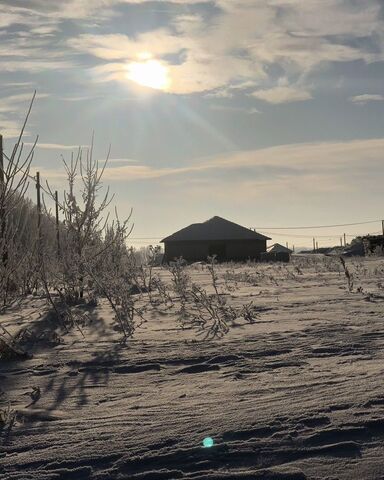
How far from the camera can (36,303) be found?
29.9 ft

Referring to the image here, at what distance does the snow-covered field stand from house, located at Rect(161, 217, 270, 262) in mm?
40689

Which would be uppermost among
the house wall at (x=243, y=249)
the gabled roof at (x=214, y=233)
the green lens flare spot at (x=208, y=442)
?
the gabled roof at (x=214, y=233)

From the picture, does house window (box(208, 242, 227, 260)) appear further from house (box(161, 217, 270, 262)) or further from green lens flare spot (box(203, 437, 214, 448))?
green lens flare spot (box(203, 437, 214, 448))

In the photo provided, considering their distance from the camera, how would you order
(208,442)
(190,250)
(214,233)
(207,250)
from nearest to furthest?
(208,442)
(207,250)
(190,250)
(214,233)

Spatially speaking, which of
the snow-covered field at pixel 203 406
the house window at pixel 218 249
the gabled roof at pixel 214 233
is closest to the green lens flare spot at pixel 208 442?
the snow-covered field at pixel 203 406

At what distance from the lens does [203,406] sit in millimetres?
3090

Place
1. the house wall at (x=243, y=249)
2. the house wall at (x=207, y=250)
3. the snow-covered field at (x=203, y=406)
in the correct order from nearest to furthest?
the snow-covered field at (x=203, y=406) < the house wall at (x=243, y=249) < the house wall at (x=207, y=250)

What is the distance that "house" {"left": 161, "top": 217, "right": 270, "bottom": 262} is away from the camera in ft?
152

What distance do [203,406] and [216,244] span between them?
43.4m

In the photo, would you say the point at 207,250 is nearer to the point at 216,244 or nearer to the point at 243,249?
the point at 216,244

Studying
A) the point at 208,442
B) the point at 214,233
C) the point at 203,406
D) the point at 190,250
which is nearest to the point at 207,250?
the point at 190,250

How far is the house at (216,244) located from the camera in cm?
4625

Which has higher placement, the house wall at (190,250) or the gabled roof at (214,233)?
the gabled roof at (214,233)

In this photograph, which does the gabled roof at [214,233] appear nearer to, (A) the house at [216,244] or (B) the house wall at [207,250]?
(A) the house at [216,244]
